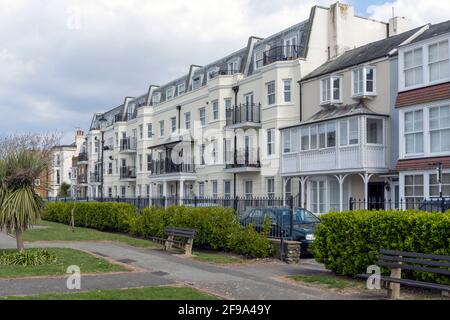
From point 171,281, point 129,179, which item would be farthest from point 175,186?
point 171,281

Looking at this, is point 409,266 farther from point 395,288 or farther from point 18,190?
point 18,190

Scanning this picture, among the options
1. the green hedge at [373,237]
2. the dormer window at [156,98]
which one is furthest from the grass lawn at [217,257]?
the dormer window at [156,98]

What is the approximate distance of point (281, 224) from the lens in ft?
54.9

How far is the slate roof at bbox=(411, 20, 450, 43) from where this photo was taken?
79.3ft

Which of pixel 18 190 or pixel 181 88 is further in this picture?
pixel 181 88

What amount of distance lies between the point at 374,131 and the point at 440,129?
4.14 metres

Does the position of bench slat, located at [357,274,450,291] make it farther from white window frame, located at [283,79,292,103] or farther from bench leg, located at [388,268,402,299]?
white window frame, located at [283,79,292,103]

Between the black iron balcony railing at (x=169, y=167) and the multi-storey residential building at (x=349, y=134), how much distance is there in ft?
44.2

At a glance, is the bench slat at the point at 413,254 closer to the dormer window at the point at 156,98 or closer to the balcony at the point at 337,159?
the balcony at the point at 337,159

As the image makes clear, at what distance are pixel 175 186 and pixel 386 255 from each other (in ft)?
121

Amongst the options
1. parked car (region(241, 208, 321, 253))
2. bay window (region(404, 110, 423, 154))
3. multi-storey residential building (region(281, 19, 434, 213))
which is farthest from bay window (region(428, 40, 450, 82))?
parked car (region(241, 208, 321, 253))

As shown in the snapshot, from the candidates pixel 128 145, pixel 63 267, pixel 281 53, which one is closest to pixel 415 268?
pixel 63 267

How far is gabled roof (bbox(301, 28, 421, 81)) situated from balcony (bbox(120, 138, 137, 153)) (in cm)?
2837

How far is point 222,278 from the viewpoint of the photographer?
1249cm
